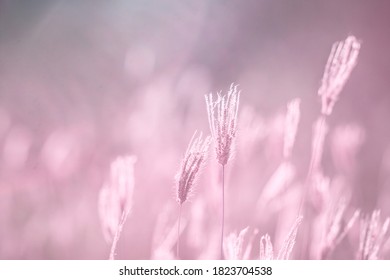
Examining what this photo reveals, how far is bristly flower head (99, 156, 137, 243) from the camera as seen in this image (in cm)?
230

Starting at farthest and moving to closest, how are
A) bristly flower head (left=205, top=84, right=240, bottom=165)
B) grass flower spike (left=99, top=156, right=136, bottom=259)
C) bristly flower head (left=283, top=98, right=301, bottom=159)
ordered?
bristly flower head (left=283, top=98, right=301, bottom=159), grass flower spike (left=99, top=156, right=136, bottom=259), bristly flower head (left=205, top=84, right=240, bottom=165)

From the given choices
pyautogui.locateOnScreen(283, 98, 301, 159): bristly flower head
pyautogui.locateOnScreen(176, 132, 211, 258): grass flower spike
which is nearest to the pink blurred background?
pyautogui.locateOnScreen(283, 98, 301, 159): bristly flower head

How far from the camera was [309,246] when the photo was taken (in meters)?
2.37

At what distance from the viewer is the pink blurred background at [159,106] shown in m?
2.35

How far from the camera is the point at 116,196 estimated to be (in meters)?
2.33

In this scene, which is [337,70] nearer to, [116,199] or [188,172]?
[188,172]

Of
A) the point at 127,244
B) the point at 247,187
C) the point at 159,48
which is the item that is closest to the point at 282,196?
the point at 247,187

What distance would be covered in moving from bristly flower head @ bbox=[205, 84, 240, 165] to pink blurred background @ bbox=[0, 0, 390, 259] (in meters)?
0.04

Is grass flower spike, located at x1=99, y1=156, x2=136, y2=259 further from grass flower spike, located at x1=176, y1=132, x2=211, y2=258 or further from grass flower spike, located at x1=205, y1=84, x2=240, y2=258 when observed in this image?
grass flower spike, located at x1=205, y1=84, x2=240, y2=258

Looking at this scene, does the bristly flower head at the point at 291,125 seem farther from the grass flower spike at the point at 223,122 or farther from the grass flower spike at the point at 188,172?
the grass flower spike at the point at 188,172

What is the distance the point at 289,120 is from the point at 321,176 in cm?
28

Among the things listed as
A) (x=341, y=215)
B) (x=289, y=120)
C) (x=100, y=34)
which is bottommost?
(x=341, y=215)
